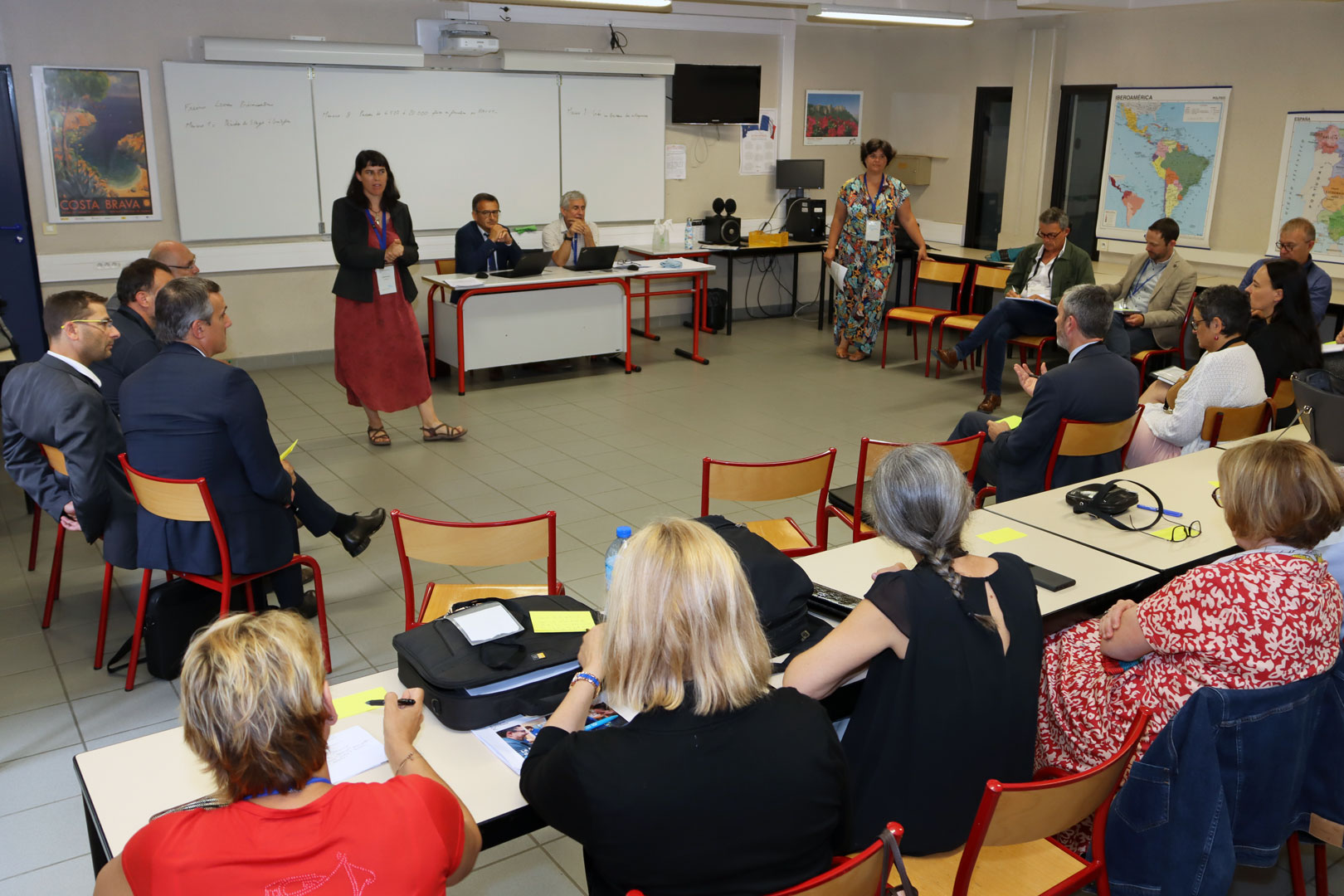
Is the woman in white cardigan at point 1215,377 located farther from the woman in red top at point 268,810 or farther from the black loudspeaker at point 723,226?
the black loudspeaker at point 723,226

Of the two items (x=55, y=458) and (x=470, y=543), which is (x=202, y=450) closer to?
(x=55, y=458)

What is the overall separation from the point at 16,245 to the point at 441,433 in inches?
131

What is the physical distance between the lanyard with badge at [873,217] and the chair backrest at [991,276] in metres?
0.96

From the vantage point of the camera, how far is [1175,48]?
7.98m

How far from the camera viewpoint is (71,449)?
342 centimetres

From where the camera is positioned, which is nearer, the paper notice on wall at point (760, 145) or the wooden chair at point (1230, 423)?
the wooden chair at point (1230, 423)

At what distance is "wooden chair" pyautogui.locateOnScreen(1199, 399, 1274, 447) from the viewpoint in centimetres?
411

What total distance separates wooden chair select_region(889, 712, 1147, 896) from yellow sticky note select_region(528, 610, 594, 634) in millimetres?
808

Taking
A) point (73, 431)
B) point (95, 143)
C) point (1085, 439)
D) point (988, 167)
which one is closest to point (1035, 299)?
point (988, 167)

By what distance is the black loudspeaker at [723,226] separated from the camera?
368 inches

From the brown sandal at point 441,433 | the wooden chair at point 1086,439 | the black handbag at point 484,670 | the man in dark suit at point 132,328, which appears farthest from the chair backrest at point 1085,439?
the brown sandal at point 441,433

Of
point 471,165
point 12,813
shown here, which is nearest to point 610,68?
point 471,165

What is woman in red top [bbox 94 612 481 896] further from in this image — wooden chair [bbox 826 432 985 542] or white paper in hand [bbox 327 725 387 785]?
wooden chair [bbox 826 432 985 542]

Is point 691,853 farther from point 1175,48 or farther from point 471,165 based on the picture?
point 1175,48
